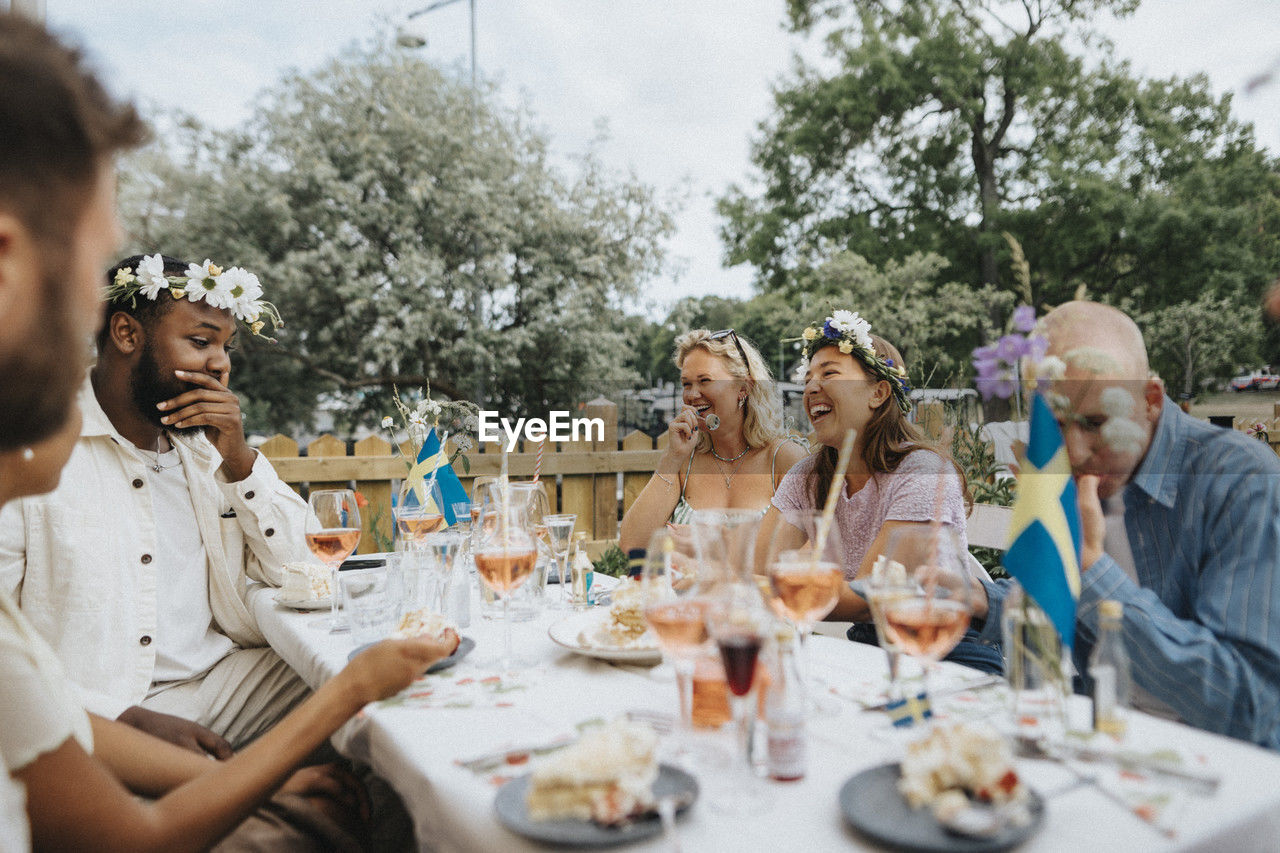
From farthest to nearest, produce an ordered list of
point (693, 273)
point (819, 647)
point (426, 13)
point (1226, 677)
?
point (693, 273) → point (426, 13) → point (819, 647) → point (1226, 677)

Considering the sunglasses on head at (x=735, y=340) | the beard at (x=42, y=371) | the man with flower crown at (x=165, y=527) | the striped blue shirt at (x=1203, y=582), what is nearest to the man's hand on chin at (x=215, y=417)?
the man with flower crown at (x=165, y=527)

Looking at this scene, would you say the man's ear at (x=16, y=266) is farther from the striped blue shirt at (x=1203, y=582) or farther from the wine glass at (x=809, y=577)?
the striped blue shirt at (x=1203, y=582)

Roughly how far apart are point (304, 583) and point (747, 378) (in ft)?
6.98

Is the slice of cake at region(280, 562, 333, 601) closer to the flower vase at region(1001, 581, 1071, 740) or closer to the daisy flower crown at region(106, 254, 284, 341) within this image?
the daisy flower crown at region(106, 254, 284, 341)

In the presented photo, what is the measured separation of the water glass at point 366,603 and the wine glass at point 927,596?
3.94 feet

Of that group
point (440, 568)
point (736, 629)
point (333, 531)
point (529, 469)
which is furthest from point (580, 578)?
point (529, 469)

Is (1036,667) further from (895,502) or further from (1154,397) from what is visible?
(895,502)

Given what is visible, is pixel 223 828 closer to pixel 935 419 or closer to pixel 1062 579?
pixel 1062 579

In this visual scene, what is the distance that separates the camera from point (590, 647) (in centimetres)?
170

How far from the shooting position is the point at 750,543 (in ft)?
4.24

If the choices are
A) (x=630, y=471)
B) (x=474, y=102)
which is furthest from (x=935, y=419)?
(x=474, y=102)

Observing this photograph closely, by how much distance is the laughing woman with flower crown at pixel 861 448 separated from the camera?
8.30ft

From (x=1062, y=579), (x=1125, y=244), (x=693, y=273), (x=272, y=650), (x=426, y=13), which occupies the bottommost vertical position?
(x=272, y=650)

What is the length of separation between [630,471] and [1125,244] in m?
16.2
